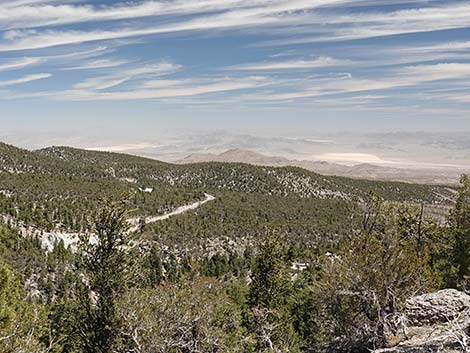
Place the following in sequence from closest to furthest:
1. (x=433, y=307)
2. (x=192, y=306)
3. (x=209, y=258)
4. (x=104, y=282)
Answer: (x=433, y=307) → (x=192, y=306) → (x=104, y=282) → (x=209, y=258)

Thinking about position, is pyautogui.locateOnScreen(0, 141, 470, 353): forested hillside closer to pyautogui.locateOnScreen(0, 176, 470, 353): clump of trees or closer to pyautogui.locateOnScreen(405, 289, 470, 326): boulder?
pyautogui.locateOnScreen(0, 176, 470, 353): clump of trees

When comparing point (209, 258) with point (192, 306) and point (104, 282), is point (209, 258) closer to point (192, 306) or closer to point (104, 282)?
point (104, 282)

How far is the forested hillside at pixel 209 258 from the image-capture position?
22203 mm

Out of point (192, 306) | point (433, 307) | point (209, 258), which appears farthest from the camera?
point (209, 258)

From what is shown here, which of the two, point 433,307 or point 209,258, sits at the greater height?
point 433,307

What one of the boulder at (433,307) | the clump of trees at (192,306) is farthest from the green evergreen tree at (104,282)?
the boulder at (433,307)

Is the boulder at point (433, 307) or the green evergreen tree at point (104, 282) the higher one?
the green evergreen tree at point (104, 282)

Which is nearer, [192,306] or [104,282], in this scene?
[192,306]

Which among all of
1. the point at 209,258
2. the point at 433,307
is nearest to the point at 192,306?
the point at 433,307

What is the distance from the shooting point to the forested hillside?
874 inches

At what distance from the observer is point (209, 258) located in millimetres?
74062

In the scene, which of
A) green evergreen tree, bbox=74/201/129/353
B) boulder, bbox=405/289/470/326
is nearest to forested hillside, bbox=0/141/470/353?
green evergreen tree, bbox=74/201/129/353

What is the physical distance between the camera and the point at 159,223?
80.7 meters

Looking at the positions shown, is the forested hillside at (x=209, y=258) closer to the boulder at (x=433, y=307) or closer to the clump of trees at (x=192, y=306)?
the clump of trees at (x=192, y=306)
